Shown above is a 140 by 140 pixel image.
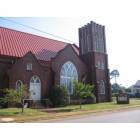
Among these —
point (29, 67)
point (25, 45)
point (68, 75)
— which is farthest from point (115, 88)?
point (29, 67)

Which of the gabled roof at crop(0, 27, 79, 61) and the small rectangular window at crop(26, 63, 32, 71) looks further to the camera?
the gabled roof at crop(0, 27, 79, 61)

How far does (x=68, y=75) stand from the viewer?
3959 centimetres

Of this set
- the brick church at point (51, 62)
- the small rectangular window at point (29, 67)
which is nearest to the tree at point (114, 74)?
the brick church at point (51, 62)

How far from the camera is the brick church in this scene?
32188 mm

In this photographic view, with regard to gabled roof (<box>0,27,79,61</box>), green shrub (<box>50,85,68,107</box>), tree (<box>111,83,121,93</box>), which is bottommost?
green shrub (<box>50,85,68,107</box>)

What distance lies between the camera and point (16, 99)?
78.5 feet

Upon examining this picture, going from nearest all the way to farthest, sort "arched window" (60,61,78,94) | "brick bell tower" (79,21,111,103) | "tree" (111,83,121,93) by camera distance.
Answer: "arched window" (60,61,78,94), "brick bell tower" (79,21,111,103), "tree" (111,83,121,93)

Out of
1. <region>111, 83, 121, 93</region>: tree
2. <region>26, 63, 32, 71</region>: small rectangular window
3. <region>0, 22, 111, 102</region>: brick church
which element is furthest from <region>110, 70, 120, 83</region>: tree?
Answer: <region>26, 63, 32, 71</region>: small rectangular window

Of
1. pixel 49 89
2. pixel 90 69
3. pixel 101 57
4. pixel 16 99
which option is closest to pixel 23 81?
pixel 49 89

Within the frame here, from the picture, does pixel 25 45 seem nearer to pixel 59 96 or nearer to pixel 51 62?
pixel 51 62

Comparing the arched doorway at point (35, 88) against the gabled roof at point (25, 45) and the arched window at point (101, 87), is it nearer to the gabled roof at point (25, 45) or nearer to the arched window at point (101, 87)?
the gabled roof at point (25, 45)

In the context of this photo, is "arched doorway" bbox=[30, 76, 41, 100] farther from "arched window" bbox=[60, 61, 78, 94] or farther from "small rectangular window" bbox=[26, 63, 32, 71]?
"arched window" bbox=[60, 61, 78, 94]

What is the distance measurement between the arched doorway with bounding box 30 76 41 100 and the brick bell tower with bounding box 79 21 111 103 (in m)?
11.1

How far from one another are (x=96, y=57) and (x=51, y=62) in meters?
9.39
